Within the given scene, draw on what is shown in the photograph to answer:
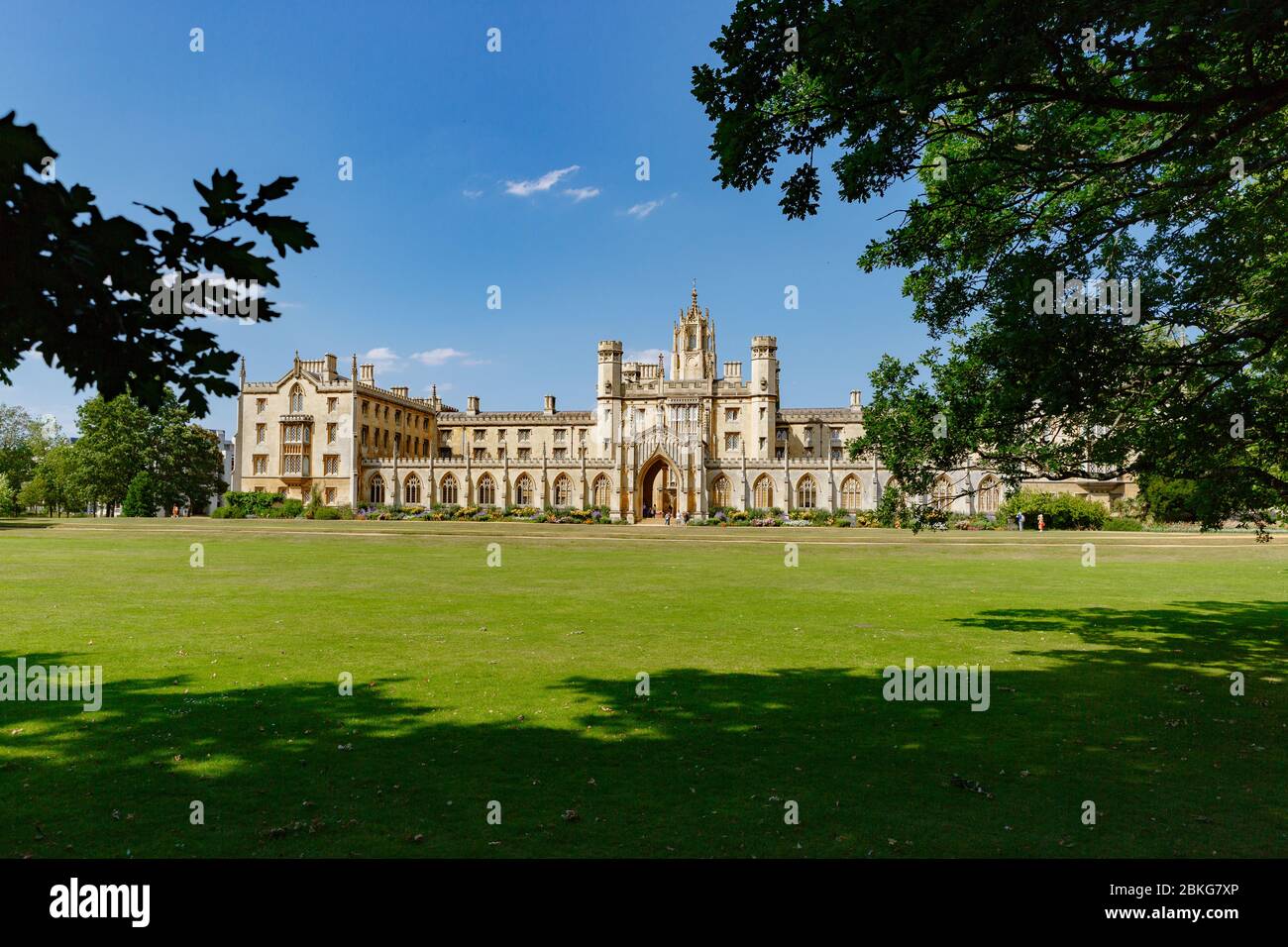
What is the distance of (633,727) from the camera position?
709 centimetres

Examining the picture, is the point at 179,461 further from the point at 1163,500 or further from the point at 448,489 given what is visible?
the point at 1163,500

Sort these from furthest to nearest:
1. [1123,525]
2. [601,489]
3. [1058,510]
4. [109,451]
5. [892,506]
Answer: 1. [601,489]
2. [109,451]
3. [1058,510]
4. [1123,525]
5. [892,506]

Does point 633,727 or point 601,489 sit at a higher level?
point 601,489

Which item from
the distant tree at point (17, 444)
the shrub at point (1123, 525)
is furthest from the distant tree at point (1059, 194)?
the distant tree at point (17, 444)

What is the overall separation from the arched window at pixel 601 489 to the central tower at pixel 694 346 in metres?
15.7

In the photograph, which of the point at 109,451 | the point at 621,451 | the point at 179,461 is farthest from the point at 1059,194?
the point at 179,461

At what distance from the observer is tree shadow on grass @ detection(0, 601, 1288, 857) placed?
188 inches

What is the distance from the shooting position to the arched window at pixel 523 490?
76.7 meters

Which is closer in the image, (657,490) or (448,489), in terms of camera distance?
(657,490)

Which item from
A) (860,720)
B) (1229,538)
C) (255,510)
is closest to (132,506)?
(255,510)

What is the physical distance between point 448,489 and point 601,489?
52.4 feet

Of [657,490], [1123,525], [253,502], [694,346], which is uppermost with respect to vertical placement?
[694,346]

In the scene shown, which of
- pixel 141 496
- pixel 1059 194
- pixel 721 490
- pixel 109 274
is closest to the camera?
pixel 109 274
